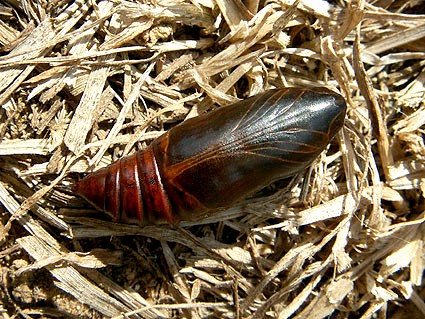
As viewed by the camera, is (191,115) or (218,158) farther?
(191,115)

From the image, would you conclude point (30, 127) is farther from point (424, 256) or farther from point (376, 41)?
point (424, 256)

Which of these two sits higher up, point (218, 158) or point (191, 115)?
point (191, 115)

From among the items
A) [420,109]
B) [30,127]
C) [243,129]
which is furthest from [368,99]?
[30,127]

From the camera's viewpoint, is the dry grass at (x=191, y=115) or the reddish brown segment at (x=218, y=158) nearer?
the reddish brown segment at (x=218, y=158)

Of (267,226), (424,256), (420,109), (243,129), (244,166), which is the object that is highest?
(243,129)
